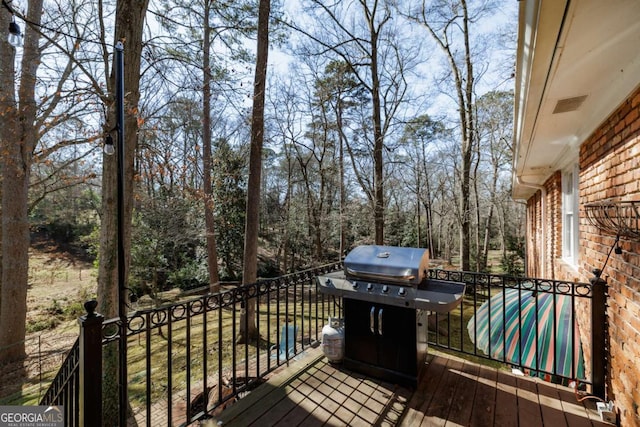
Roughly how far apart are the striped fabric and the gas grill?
2.71 feet

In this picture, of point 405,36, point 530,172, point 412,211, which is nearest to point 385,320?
point 530,172

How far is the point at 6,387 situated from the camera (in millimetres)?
5672

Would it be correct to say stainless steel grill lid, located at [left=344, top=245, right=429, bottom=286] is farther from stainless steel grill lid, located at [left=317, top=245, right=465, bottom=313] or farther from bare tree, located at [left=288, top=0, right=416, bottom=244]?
bare tree, located at [left=288, top=0, right=416, bottom=244]

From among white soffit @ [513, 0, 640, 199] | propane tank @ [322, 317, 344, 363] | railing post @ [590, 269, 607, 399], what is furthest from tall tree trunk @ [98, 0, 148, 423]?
railing post @ [590, 269, 607, 399]

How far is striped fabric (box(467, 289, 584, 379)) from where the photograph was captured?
2.76 meters

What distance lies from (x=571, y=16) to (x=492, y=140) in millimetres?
15792

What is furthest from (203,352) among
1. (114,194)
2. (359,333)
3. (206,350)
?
(114,194)

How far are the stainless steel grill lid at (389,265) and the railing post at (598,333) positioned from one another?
130 centimetres

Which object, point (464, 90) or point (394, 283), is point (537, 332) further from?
point (464, 90)

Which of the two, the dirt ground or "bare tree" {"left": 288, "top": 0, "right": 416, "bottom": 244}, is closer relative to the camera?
the dirt ground

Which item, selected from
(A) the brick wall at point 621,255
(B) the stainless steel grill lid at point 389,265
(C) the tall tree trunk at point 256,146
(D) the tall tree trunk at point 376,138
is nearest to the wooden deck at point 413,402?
(A) the brick wall at point 621,255

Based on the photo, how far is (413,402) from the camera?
2.46 meters

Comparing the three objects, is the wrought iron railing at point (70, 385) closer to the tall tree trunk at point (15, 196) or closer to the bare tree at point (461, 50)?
the tall tree trunk at point (15, 196)

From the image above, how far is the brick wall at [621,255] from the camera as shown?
74.5 inches
